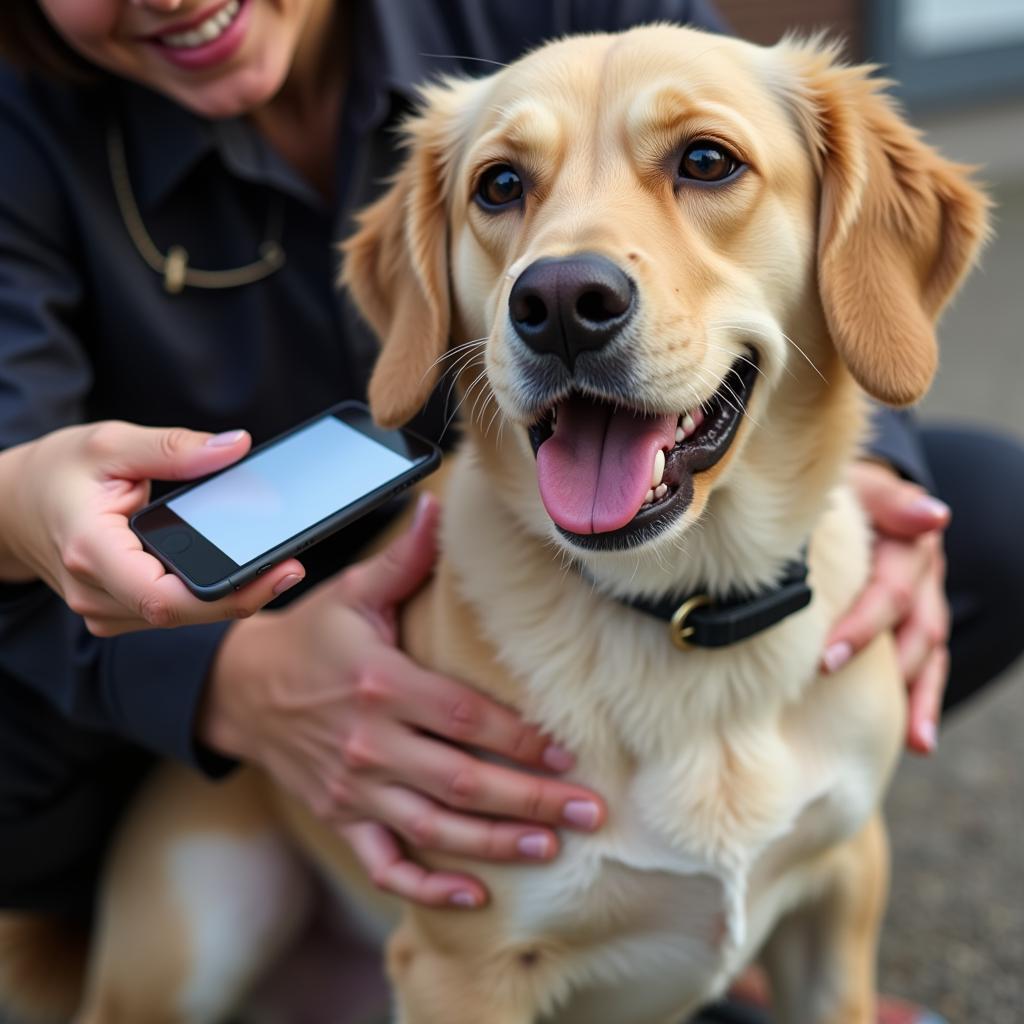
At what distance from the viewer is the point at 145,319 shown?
1.88m

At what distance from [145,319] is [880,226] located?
44.5 inches

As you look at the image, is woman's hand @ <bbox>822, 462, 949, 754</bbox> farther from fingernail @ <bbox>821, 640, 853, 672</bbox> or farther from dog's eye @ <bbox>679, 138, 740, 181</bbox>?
dog's eye @ <bbox>679, 138, 740, 181</bbox>

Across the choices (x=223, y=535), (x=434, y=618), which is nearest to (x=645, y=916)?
(x=434, y=618)

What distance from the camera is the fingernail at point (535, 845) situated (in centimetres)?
147

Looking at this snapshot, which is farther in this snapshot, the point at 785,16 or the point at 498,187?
the point at 785,16

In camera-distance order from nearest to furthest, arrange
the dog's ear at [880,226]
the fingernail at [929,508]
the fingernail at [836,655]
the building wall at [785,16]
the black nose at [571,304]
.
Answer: the black nose at [571,304] → the dog's ear at [880,226] → the fingernail at [836,655] → the fingernail at [929,508] → the building wall at [785,16]

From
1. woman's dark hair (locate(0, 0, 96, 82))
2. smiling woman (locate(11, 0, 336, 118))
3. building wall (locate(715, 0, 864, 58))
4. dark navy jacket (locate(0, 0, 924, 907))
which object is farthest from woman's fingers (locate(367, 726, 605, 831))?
building wall (locate(715, 0, 864, 58))

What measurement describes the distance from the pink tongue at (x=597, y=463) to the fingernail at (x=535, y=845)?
0.41 metres

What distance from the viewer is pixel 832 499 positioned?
164cm

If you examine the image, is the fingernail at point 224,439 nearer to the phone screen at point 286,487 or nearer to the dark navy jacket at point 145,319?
the phone screen at point 286,487

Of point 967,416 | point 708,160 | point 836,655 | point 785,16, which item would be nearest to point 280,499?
point 708,160

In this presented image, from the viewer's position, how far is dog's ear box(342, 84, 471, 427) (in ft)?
5.24

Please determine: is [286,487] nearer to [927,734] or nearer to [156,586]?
[156,586]

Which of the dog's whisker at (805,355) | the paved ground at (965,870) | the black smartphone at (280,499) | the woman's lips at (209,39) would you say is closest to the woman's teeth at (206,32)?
the woman's lips at (209,39)
